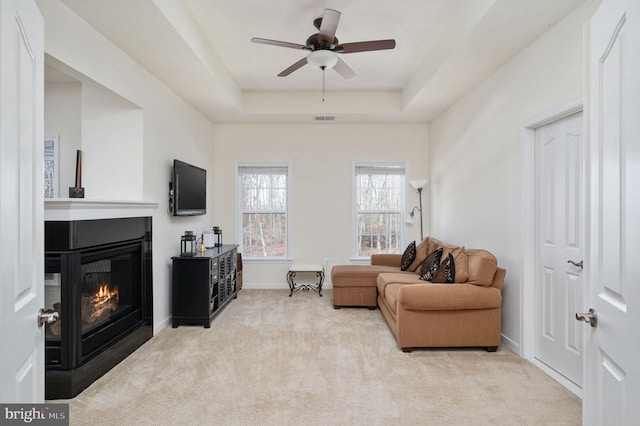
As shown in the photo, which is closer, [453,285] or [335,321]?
[453,285]

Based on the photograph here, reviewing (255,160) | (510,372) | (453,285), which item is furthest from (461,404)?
(255,160)

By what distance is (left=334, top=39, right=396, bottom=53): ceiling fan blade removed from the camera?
2892 millimetres

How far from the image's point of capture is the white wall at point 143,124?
8.21 feet

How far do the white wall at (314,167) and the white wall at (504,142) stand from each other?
967 millimetres

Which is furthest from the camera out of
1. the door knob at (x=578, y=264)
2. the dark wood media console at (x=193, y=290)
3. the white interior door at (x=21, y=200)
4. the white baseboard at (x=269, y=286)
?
the white baseboard at (x=269, y=286)

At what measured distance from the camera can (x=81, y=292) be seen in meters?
2.61

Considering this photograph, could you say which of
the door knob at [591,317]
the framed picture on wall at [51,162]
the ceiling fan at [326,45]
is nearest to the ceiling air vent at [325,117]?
the ceiling fan at [326,45]

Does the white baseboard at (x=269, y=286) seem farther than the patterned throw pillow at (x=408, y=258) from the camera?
Yes

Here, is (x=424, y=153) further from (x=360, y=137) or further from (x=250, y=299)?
(x=250, y=299)

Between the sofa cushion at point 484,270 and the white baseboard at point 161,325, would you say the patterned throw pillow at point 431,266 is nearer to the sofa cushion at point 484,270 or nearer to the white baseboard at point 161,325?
the sofa cushion at point 484,270

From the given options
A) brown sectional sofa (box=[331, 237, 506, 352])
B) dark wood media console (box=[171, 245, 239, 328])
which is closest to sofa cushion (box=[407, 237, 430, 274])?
brown sectional sofa (box=[331, 237, 506, 352])

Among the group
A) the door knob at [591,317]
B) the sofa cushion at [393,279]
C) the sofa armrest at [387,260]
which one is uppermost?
the door knob at [591,317]

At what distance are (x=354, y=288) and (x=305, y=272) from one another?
51.7 inches

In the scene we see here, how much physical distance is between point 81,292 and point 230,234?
329 cm
